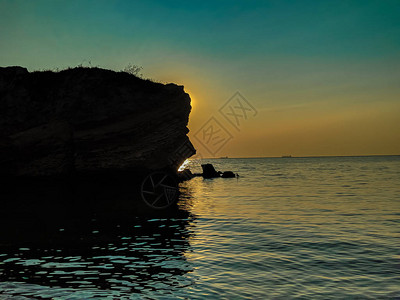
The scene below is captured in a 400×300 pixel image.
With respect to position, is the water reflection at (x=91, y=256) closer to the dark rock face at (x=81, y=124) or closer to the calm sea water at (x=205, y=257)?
the calm sea water at (x=205, y=257)

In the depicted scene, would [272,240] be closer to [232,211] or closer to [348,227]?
[348,227]

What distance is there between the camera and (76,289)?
696 centimetres

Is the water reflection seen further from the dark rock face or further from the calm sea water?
the dark rock face

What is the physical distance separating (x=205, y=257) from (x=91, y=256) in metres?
3.42

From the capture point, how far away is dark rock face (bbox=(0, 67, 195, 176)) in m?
31.7

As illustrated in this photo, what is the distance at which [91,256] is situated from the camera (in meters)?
9.67

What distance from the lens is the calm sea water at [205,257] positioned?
23.0 ft

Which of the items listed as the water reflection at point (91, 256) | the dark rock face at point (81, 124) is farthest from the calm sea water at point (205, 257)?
the dark rock face at point (81, 124)

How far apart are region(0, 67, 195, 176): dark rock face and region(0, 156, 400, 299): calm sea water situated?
1619 cm

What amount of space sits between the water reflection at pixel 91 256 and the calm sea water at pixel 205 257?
1.0 inches

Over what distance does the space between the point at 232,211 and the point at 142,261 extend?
10359 millimetres

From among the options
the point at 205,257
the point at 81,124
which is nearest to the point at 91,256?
the point at 205,257

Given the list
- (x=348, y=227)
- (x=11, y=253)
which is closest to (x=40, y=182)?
(x=11, y=253)

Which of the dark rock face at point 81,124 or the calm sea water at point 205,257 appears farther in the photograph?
the dark rock face at point 81,124
